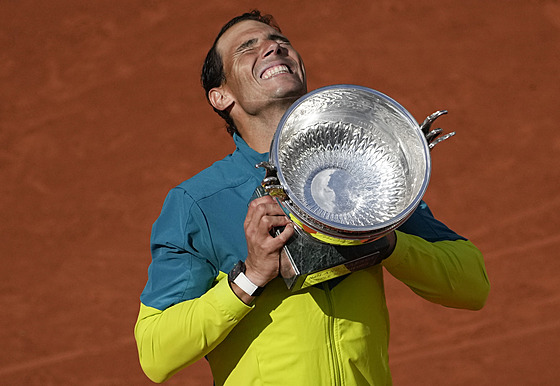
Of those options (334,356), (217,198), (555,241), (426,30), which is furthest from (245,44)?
(426,30)

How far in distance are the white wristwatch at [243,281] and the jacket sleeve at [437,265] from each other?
297 mm

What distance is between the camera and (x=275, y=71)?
1.73 metres

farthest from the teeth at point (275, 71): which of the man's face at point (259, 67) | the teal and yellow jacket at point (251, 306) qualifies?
the teal and yellow jacket at point (251, 306)

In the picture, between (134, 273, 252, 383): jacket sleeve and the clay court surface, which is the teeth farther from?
the clay court surface

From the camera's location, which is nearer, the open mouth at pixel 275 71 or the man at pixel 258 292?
the man at pixel 258 292

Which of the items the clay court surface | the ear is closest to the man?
the ear

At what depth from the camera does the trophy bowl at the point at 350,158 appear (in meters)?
1.32

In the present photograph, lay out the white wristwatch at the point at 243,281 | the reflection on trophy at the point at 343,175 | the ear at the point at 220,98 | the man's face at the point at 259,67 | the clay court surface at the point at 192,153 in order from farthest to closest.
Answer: the clay court surface at the point at 192,153, the ear at the point at 220,98, the man's face at the point at 259,67, the white wristwatch at the point at 243,281, the reflection on trophy at the point at 343,175

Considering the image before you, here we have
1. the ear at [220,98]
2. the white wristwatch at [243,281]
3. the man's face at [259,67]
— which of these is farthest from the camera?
the ear at [220,98]

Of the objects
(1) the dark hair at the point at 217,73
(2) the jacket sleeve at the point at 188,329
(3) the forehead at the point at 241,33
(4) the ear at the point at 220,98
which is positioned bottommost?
(2) the jacket sleeve at the point at 188,329

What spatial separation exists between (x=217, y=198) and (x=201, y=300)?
0.25 m

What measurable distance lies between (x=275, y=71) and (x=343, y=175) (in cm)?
43

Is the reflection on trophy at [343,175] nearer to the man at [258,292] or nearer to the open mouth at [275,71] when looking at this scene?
the man at [258,292]

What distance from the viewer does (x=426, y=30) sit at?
4.79 metres
